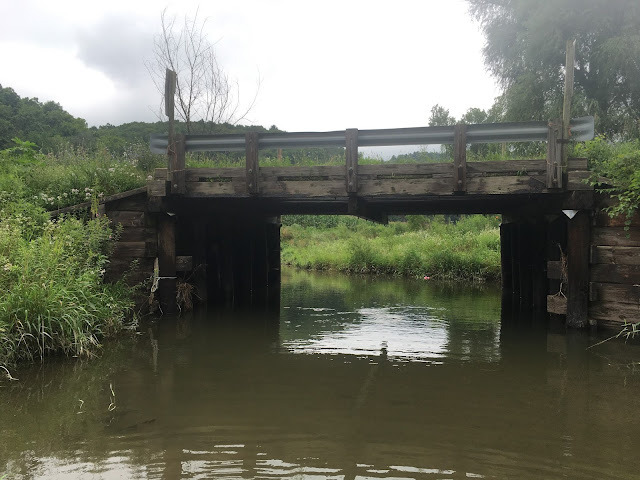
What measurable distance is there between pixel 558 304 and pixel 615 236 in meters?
1.56

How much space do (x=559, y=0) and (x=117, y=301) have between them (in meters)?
20.4

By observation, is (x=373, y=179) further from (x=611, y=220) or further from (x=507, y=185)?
(x=611, y=220)

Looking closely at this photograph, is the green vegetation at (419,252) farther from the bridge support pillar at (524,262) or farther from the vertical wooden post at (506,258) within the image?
the bridge support pillar at (524,262)

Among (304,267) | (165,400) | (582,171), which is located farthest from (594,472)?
(304,267)

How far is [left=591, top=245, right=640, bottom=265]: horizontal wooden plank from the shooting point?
347 inches

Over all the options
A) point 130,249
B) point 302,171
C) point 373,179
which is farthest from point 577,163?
point 130,249

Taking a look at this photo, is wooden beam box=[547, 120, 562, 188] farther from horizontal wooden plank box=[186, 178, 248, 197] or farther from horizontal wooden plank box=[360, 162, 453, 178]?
horizontal wooden plank box=[186, 178, 248, 197]

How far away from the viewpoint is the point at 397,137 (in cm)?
945

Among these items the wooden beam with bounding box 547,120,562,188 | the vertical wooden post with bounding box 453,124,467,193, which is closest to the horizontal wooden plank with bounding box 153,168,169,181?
the vertical wooden post with bounding box 453,124,467,193

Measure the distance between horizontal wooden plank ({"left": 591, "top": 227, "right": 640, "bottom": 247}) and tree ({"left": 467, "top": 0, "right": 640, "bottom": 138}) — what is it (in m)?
12.8

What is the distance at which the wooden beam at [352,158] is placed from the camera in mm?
9523

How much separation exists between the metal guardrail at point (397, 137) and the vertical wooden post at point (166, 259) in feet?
4.98

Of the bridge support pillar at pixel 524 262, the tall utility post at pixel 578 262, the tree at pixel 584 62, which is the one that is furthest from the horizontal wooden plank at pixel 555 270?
A: the tree at pixel 584 62

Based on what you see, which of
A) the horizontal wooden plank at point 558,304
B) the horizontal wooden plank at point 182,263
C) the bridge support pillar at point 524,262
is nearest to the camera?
the horizontal wooden plank at point 558,304
